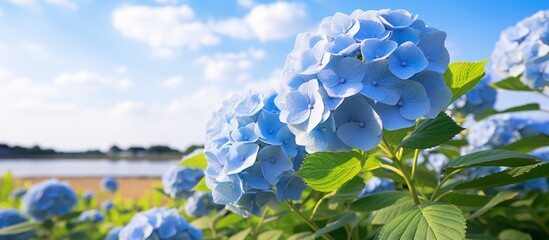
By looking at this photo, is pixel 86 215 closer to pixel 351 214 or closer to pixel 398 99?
pixel 351 214

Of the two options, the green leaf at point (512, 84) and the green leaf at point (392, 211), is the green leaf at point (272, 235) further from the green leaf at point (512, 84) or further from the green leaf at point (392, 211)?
the green leaf at point (512, 84)

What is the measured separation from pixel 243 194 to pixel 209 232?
89 centimetres

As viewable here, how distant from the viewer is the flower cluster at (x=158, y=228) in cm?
126

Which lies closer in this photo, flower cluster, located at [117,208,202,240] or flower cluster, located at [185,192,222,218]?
flower cluster, located at [117,208,202,240]

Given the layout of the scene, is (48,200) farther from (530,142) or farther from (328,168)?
(530,142)

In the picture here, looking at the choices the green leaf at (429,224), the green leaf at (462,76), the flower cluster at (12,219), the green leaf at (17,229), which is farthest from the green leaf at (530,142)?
the flower cluster at (12,219)

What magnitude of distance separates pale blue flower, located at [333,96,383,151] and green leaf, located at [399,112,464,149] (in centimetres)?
9

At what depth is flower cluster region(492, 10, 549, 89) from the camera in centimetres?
151

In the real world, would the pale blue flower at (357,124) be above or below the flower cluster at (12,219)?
above

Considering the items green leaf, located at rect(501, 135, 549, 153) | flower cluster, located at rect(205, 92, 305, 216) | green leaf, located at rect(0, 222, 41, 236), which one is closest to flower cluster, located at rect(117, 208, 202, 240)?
flower cluster, located at rect(205, 92, 305, 216)

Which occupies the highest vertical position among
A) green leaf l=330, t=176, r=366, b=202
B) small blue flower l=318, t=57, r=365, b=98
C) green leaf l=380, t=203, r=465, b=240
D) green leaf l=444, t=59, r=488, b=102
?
small blue flower l=318, t=57, r=365, b=98

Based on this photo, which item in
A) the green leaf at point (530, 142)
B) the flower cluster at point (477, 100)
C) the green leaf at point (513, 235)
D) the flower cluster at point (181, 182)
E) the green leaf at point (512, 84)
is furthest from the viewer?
the flower cluster at point (477, 100)

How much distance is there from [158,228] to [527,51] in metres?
1.27

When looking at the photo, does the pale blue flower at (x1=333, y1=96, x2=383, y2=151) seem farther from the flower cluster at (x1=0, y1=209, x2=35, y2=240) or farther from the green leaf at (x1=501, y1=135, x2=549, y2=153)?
the flower cluster at (x1=0, y1=209, x2=35, y2=240)
